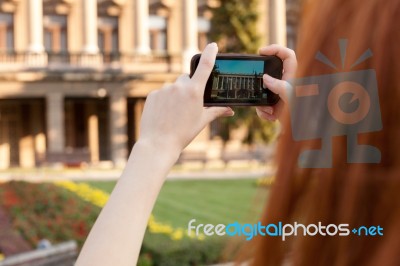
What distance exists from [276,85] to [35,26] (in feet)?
93.4

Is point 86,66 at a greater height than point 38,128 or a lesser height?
greater

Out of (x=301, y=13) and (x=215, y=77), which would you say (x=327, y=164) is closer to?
(x=301, y=13)

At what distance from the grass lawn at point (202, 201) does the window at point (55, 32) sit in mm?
14181

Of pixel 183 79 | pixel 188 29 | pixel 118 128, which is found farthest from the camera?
pixel 188 29

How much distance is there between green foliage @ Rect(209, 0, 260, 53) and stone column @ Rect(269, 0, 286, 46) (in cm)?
526

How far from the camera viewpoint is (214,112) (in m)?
1.69

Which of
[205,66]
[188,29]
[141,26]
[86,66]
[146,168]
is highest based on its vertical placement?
[141,26]

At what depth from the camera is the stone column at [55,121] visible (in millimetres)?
27969

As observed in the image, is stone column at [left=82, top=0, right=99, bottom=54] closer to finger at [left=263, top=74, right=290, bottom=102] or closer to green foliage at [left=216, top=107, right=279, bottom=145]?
green foliage at [left=216, top=107, right=279, bottom=145]

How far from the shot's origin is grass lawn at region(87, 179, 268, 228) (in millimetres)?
12013

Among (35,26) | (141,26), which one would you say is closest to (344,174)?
(35,26)

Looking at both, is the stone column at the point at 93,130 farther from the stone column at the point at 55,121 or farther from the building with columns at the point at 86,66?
the stone column at the point at 55,121

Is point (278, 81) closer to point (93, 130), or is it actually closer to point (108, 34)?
point (93, 130)

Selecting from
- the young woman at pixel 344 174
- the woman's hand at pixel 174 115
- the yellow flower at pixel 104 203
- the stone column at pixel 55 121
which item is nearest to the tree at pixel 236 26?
the stone column at pixel 55 121
